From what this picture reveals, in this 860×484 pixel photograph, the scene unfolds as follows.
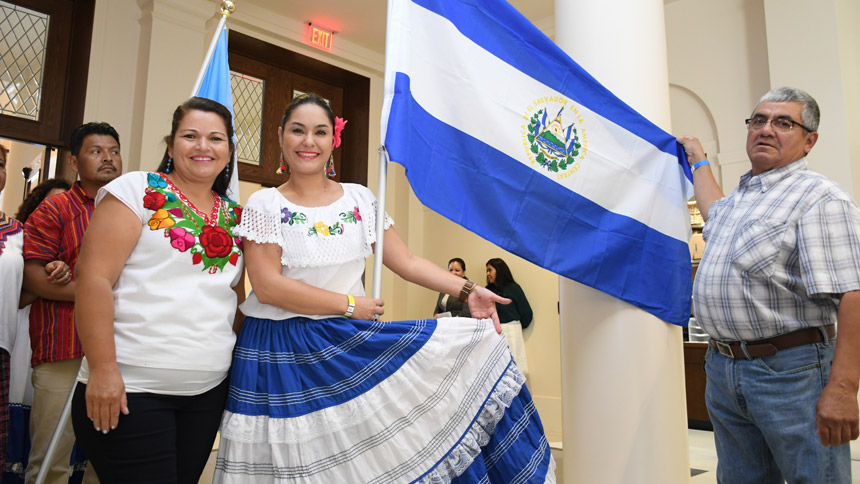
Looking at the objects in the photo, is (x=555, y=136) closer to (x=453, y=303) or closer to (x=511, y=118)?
(x=511, y=118)

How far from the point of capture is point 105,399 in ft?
4.53

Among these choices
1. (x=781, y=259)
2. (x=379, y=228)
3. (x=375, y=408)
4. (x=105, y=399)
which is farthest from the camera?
(x=781, y=259)

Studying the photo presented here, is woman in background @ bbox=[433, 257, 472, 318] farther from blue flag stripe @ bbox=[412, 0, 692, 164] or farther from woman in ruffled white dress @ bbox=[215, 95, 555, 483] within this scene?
woman in ruffled white dress @ bbox=[215, 95, 555, 483]

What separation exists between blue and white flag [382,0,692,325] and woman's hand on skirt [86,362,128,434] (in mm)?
875

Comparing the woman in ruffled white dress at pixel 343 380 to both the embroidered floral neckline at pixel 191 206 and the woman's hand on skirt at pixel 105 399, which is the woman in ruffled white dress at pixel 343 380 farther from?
the woman's hand on skirt at pixel 105 399

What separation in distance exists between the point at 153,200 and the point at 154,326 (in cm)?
31

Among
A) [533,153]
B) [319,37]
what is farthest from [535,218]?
[319,37]

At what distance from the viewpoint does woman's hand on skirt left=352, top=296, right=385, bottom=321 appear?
1611 mm

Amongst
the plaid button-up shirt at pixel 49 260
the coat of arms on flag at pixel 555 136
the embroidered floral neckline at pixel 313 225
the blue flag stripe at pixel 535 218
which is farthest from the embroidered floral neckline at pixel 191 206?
the coat of arms on flag at pixel 555 136

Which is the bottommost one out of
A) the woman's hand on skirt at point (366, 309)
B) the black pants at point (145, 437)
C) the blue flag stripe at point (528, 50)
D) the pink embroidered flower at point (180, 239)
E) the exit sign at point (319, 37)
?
the black pants at point (145, 437)

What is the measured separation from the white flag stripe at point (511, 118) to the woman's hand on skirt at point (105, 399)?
1096 mm

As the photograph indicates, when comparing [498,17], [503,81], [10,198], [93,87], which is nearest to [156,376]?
[503,81]

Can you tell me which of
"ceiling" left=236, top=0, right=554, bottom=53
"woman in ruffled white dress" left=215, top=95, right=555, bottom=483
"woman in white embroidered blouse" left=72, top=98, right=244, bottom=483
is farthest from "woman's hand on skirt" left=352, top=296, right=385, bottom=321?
"ceiling" left=236, top=0, right=554, bottom=53

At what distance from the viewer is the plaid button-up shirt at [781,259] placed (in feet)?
5.66
